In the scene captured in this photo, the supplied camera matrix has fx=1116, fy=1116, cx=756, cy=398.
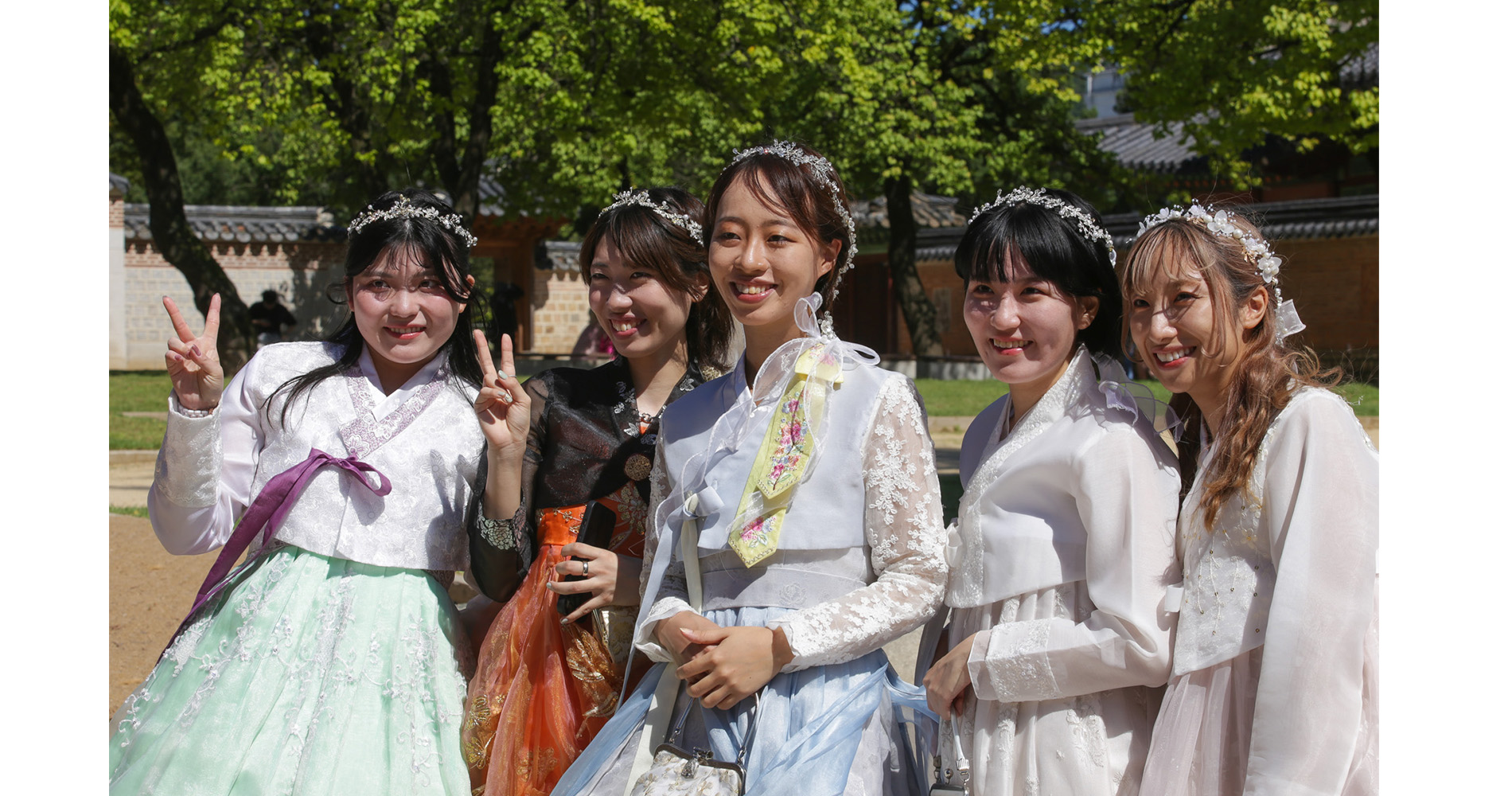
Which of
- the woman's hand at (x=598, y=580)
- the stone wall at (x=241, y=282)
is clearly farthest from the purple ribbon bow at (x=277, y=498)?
the stone wall at (x=241, y=282)

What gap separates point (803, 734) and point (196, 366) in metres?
1.41

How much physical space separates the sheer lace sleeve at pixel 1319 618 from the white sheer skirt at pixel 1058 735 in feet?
0.72

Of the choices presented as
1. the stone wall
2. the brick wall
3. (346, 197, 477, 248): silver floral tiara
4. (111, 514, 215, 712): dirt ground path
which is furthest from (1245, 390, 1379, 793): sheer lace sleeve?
the stone wall

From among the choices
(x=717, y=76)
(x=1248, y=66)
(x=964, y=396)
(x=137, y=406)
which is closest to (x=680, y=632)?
(x=1248, y=66)

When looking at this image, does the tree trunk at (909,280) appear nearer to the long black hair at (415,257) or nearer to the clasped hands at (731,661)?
the long black hair at (415,257)

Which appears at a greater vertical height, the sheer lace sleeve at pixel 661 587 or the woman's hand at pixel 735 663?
the sheer lace sleeve at pixel 661 587

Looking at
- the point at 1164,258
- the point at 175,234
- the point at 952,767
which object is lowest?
the point at 952,767

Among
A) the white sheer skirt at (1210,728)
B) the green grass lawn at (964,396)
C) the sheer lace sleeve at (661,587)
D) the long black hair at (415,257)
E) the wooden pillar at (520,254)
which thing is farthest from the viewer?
the wooden pillar at (520,254)

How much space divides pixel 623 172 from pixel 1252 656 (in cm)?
1373

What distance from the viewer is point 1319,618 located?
1.67 metres

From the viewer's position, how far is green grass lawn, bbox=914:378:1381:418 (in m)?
11.6

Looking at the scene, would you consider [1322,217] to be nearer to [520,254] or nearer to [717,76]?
[717,76]

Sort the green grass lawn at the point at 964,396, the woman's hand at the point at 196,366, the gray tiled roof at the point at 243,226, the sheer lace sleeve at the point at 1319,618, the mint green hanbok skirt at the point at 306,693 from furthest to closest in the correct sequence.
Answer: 1. the gray tiled roof at the point at 243,226
2. the green grass lawn at the point at 964,396
3. the woman's hand at the point at 196,366
4. the mint green hanbok skirt at the point at 306,693
5. the sheer lace sleeve at the point at 1319,618

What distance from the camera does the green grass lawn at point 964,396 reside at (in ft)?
38.1
